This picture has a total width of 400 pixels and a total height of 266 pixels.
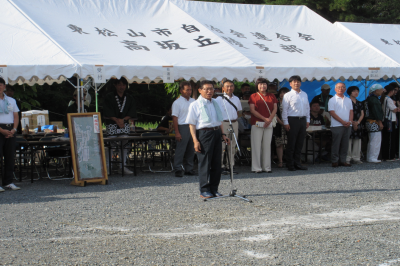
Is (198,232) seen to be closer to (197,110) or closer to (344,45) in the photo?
(197,110)

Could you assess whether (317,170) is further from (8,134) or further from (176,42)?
(8,134)

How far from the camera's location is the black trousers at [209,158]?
657 cm

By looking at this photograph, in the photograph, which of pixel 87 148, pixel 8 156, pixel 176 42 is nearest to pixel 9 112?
pixel 8 156

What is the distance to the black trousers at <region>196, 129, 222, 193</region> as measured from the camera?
657cm

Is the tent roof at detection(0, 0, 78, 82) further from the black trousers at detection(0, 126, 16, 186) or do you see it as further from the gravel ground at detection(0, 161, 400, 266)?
the gravel ground at detection(0, 161, 400, 266)

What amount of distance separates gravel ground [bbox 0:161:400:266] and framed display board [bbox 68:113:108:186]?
32cm

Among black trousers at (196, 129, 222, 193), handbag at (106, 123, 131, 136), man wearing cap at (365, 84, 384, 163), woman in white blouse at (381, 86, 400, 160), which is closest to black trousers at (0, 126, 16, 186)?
handbag at (106, 123, 131, 136)

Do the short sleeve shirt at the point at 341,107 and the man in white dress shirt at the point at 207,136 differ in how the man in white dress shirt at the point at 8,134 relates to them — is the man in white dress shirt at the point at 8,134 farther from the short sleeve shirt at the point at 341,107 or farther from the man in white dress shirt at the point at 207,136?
the short sleeve shirt at the point at 341,107

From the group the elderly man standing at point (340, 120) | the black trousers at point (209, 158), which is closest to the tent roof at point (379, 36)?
the elderly man standing at point (340, 120)

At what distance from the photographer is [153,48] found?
9648 mm

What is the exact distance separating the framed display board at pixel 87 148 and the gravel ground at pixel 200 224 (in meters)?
0.32

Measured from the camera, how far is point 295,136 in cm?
987

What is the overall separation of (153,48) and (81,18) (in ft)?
5.81

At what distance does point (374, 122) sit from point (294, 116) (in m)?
2.52
